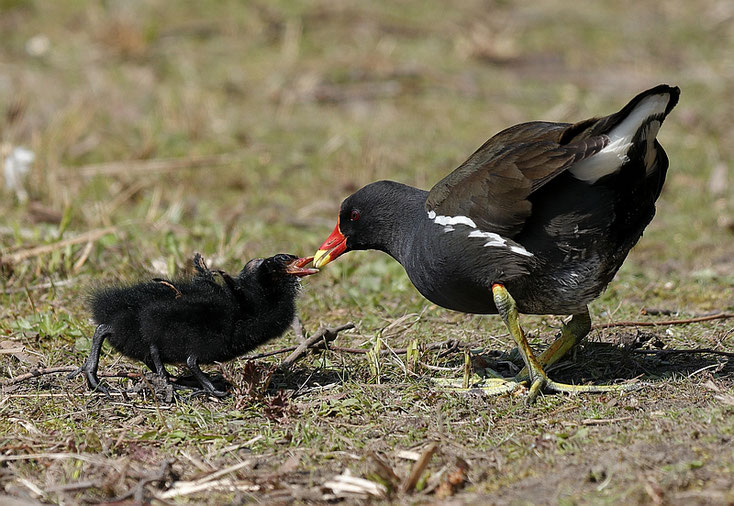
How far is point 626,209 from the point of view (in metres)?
3.69

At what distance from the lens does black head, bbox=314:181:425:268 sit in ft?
13.2

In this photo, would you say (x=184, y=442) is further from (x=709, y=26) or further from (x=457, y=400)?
(x=709, y=26)

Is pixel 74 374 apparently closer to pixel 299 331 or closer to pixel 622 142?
pixel 299 331

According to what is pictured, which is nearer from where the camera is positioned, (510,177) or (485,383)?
(510,177)

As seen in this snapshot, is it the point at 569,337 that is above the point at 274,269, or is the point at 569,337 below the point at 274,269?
below


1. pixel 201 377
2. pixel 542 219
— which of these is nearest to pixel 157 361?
pixel 201 377

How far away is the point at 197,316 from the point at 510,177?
1.40 meters

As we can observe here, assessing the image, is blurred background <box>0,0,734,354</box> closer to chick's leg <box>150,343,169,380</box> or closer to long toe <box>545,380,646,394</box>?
chick's leg <box>150,343,169,380</box>

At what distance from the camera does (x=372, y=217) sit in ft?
13.4

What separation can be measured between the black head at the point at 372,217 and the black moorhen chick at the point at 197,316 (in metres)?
0.35

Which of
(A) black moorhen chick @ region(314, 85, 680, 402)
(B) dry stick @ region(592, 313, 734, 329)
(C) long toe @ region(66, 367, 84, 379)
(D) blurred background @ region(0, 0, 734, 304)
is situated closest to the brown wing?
(A) black moorhen chick @ region(314, 85, 680, 402)

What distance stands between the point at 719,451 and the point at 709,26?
10.0m

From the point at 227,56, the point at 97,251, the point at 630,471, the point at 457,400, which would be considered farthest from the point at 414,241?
the point at 227,56

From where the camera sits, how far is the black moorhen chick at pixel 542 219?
3.48m
